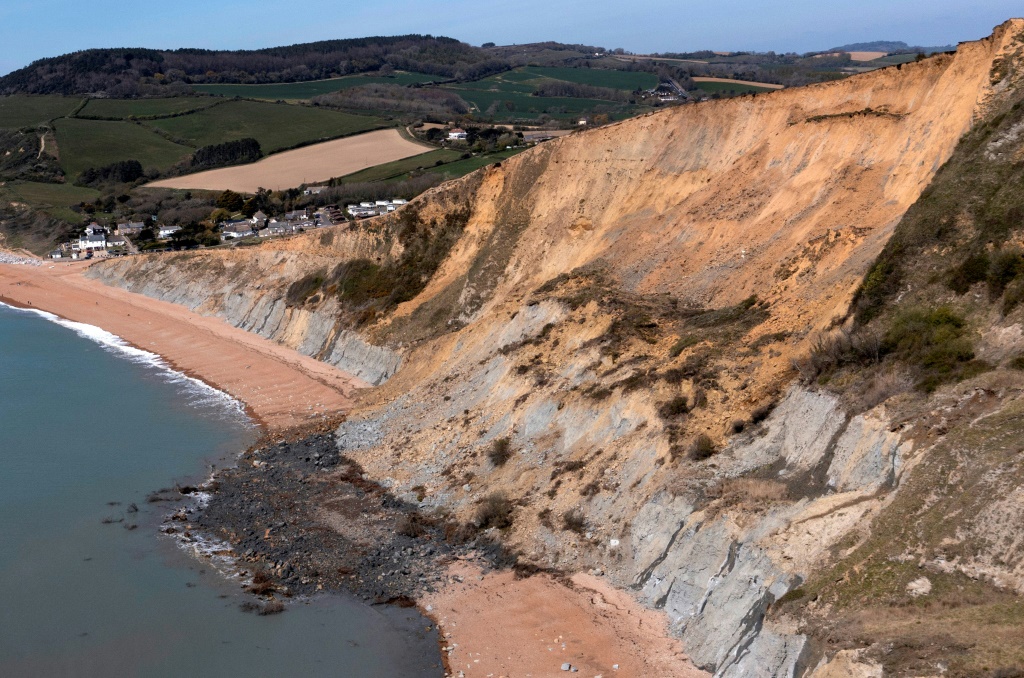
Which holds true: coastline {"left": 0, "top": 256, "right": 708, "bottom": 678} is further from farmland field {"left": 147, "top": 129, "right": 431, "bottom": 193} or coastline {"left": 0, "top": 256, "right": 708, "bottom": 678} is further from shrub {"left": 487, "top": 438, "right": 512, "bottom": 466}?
farmland field {"left": 147, "top": 129, "right": 431, "bottom": 193}

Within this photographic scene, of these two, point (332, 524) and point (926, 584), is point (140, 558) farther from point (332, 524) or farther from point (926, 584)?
point (926, 584)

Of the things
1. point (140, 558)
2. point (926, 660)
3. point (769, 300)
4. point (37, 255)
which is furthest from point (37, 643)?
point (37, 255)

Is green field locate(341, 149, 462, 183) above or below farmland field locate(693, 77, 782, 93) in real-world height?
below

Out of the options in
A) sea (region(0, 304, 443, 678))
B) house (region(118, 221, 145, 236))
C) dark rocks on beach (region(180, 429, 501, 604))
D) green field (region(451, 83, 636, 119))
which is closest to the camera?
sea (region(0, 304, 443, 678))

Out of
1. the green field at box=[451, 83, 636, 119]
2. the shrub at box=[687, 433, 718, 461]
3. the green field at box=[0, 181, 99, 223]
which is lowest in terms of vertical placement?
the shrub at box=[687, 433, 718, 461]

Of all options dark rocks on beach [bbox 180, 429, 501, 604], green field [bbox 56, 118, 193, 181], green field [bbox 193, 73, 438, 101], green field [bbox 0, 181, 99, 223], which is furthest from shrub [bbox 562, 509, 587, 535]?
green field [bbox 193, 73, 438, 101]

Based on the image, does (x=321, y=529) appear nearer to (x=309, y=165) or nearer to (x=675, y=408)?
(x=675, y=408)
